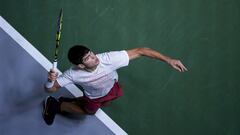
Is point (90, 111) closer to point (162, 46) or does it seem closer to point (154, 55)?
point (154, 55)

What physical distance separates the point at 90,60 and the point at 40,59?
817 millimetres

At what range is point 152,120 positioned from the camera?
3355 mm

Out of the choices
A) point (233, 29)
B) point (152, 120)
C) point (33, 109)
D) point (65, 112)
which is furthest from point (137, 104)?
point (233, 29)

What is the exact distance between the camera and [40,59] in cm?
326

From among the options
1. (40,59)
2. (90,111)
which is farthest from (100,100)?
(40,59)

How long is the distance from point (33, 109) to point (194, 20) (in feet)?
4.92

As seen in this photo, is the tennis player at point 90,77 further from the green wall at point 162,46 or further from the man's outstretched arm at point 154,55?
the green wall at point 162,46

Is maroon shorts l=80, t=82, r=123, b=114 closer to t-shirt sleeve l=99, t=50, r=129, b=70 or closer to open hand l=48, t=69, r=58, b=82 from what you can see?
t-shirt sleeve l=99, t=50, r=129, b=70

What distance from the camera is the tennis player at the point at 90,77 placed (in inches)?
101

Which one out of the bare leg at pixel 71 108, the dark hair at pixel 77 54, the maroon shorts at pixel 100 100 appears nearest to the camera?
the dark hair at pixel 77 54

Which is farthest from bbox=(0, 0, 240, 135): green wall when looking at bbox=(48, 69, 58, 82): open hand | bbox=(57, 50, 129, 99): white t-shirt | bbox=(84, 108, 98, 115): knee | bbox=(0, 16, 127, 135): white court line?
bbox=(48, 69, 58, 82): open hand

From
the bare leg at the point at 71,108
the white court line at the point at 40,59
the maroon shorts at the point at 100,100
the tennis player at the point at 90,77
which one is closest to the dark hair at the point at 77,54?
the tennis player at the point at 90,77

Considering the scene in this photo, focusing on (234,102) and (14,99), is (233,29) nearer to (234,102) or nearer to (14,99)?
(234,102)

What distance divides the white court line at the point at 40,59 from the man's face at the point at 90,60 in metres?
0.69
